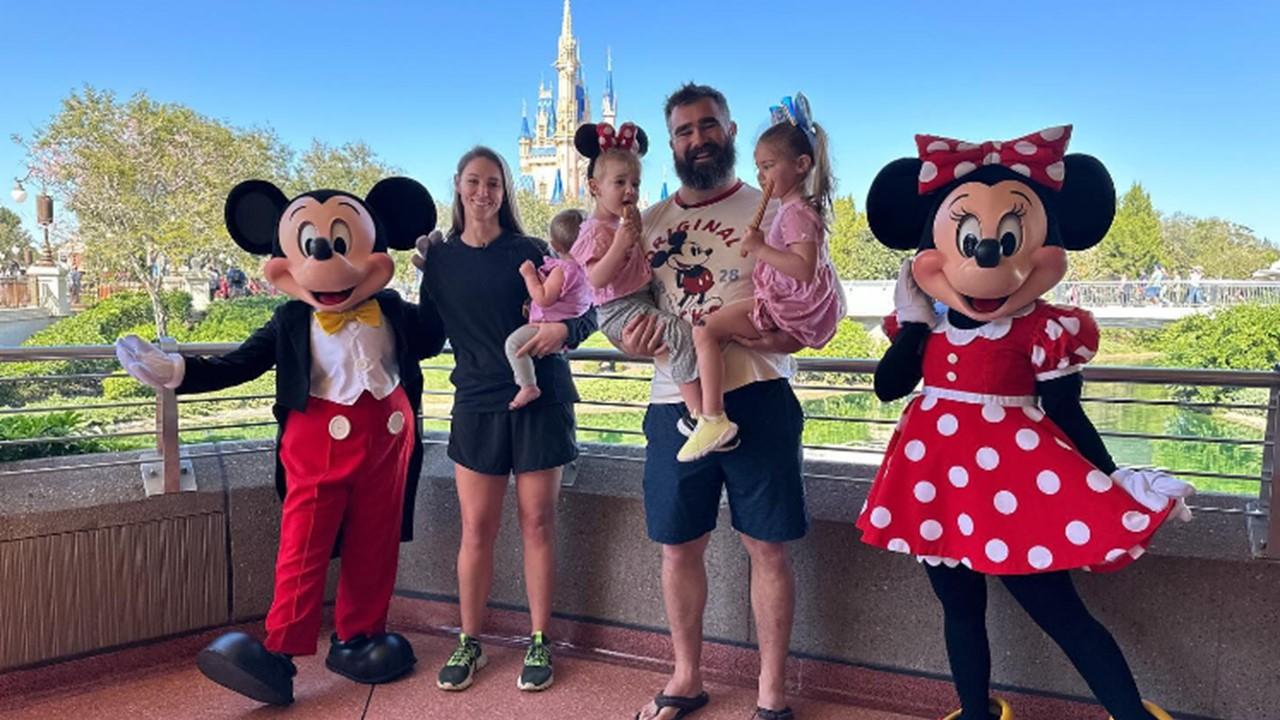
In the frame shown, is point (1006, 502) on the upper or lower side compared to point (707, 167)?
lower

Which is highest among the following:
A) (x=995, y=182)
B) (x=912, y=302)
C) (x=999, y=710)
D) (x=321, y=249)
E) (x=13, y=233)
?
(x=13, y=233)

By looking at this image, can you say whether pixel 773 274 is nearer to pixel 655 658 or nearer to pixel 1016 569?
pixel 1016 569

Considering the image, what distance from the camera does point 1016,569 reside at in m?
1.76

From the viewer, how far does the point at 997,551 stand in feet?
5.83

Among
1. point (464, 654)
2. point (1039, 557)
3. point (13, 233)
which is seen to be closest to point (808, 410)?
point (1039, 557)

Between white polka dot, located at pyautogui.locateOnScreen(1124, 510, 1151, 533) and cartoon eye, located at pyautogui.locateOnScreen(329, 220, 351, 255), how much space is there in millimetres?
A: 1880

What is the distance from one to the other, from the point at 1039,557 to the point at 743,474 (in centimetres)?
64

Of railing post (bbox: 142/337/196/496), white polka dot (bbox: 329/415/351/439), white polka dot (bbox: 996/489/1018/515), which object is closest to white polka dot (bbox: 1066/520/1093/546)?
white polka dot (bbox: 996/489/1018/515)

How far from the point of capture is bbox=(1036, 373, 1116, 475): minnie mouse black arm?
1791mm

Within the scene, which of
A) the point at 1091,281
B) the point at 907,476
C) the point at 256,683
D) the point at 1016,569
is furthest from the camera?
the point at 1091,281

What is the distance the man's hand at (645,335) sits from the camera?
6.68ft

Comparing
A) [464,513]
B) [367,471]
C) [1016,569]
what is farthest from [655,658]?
[1016,569]

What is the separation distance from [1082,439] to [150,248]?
20.7 m

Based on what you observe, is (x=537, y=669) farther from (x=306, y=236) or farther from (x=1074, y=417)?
(x=1074, y=417)
